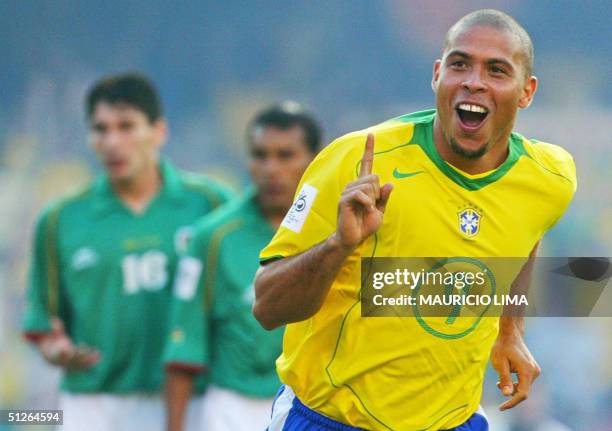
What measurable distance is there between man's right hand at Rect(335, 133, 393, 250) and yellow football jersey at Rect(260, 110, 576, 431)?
22 cm

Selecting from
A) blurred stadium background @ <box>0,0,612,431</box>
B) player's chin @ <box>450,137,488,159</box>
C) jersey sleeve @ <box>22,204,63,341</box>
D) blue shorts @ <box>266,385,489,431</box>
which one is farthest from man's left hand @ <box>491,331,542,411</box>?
blurred stadium background @ <box>0,0,612,431</box>

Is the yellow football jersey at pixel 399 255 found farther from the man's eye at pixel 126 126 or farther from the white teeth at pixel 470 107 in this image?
the man's eye at pixel 126 126

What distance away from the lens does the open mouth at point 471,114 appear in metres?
3.78

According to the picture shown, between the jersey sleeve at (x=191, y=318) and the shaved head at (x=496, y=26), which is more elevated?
the shaved head at (x=496, y=26)

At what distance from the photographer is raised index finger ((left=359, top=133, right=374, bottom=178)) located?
11.6 feet

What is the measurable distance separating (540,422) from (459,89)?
407 centimetres

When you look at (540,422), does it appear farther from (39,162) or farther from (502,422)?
(39,162)

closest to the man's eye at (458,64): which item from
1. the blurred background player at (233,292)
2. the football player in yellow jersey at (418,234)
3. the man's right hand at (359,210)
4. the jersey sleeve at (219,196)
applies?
the football player in yellow jersey at (418,234)

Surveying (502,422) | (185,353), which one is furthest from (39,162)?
(502,422)

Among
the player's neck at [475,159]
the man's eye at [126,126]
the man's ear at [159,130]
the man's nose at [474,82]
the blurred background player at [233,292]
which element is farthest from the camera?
the man's ear at [159,130]

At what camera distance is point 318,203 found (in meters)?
3.66

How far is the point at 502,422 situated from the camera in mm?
7406

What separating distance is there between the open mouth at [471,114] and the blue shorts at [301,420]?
96cm

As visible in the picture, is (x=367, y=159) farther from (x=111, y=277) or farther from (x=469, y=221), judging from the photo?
(x=111, y=277)
